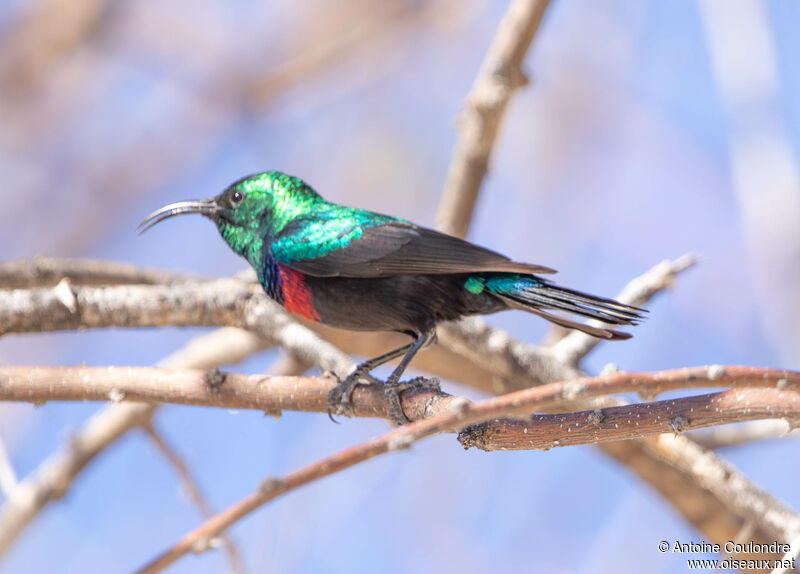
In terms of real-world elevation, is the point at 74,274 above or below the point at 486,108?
below

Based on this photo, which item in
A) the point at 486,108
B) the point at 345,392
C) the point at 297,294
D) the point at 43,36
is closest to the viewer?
the point at 345,392

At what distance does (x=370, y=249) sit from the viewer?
11.5 ft

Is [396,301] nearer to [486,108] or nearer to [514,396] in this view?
[486,108]

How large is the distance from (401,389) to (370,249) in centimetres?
78

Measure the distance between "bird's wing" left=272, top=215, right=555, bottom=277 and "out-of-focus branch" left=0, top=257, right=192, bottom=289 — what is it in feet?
3.52

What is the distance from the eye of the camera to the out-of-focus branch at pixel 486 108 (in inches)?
163

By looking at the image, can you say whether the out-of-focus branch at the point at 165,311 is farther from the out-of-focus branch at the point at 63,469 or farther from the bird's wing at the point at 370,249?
the out-of-focus branch at the point at 63,469

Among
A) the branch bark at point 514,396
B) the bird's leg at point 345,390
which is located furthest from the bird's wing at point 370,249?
the branch bark at point 514,396

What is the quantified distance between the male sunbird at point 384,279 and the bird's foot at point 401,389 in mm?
74

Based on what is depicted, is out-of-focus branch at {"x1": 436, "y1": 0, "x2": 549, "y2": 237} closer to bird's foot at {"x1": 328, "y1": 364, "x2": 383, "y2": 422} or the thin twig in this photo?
bird's foot at {"x1": 328, "y1": 364, "x2": 383, "y2": 422}

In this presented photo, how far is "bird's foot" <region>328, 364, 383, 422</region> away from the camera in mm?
3012

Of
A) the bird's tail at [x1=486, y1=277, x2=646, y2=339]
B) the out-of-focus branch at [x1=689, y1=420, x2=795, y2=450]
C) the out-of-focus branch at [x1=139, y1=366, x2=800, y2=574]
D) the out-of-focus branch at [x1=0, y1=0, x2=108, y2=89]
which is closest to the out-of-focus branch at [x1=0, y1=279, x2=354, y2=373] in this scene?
the bird's tail at [x1=486, y1=277, x2=646, y2=339]

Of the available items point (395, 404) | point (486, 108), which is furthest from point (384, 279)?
point (486, 108)

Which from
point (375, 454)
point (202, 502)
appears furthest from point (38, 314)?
point (375, 454)
